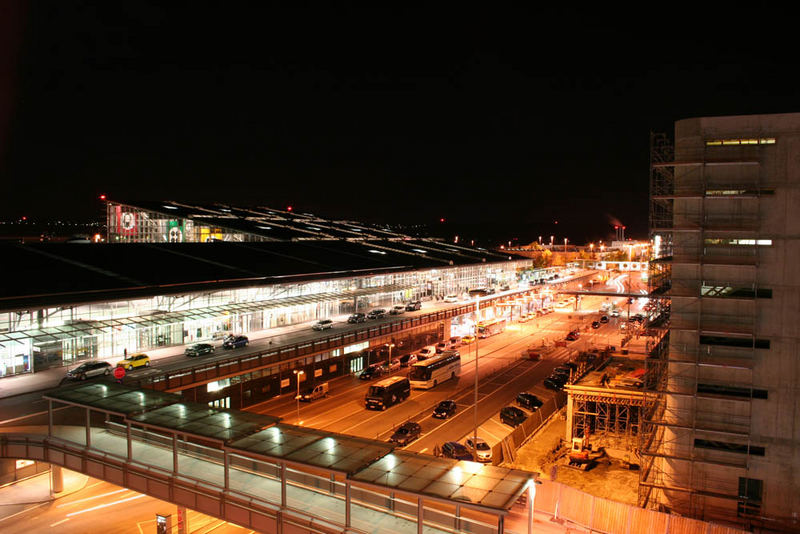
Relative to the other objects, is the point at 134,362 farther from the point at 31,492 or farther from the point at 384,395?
the point at 384,395

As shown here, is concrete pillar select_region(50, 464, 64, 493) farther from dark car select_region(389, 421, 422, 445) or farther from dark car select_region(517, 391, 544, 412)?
dark car select_region(517, 391, 544, 412)

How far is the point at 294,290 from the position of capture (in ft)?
150

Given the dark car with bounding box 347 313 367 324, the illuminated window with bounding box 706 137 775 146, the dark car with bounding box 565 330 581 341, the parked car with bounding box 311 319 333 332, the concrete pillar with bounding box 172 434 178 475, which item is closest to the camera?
the concrete pillar with bounding box 172 434 178 475

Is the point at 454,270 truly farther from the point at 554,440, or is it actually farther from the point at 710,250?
the point at 710,250

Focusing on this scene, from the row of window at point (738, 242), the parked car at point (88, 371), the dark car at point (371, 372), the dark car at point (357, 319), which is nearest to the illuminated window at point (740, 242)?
the row of window at point (738, 242)

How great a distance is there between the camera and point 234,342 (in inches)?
1356

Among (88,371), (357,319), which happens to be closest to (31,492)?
(88,371)

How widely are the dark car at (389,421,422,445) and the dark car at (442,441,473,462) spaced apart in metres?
2.36

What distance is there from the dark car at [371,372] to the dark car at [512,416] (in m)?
10.9

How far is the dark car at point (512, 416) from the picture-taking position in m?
28.4

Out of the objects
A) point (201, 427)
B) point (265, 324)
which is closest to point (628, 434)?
point (201, 427)

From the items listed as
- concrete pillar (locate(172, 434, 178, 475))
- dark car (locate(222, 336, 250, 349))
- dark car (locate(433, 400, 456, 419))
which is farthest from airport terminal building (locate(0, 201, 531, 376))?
concrete pillar (locate(172, 434, 178, 475))

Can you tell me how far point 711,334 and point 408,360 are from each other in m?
26.0

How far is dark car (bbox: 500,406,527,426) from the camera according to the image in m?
28.4
